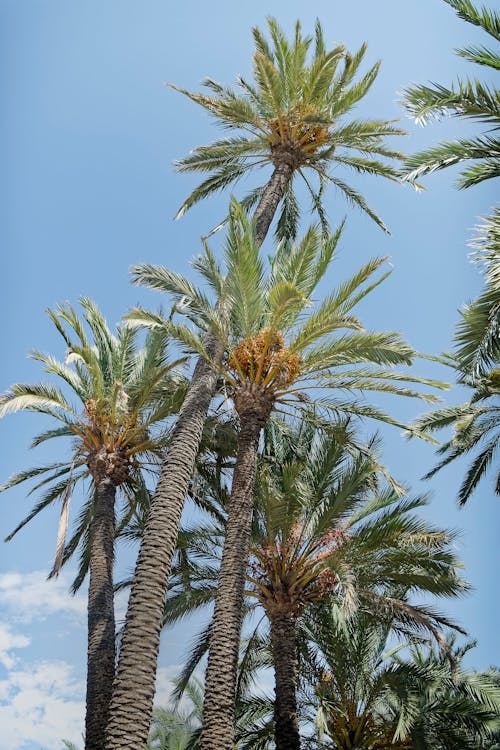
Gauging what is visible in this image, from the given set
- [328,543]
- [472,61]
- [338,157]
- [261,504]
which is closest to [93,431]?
[261,504]

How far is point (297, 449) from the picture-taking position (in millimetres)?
15805

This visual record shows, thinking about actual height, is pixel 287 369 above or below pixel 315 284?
below

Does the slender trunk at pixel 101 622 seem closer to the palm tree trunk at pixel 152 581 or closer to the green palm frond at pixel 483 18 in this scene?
the palm tree trunk at pixel 152 581

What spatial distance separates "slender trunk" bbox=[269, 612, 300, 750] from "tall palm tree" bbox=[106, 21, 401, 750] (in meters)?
4.11

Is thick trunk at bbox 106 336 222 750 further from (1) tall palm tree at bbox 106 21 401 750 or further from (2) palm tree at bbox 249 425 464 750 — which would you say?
(2) palm tree at bbox 249 425 464 750

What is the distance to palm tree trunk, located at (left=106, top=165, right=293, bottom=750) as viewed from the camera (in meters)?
8.77

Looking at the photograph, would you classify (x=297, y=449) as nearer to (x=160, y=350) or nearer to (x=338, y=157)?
(x=160, y=350)


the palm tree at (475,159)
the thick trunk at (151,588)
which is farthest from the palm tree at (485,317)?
the thick trunk at (151,588)

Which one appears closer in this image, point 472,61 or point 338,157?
point 472,61

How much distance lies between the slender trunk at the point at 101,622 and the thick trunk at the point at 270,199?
5962 millimetres

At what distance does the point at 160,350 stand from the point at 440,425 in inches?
328

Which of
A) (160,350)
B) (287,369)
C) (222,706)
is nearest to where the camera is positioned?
(222,706)

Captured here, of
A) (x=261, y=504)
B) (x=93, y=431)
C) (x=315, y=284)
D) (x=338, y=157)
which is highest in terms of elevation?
(x=338, y=157)

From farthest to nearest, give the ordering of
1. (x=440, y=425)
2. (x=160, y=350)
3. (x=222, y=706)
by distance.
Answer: (x=440, y=425), (x=160, y=350), (x=222, y=706)
